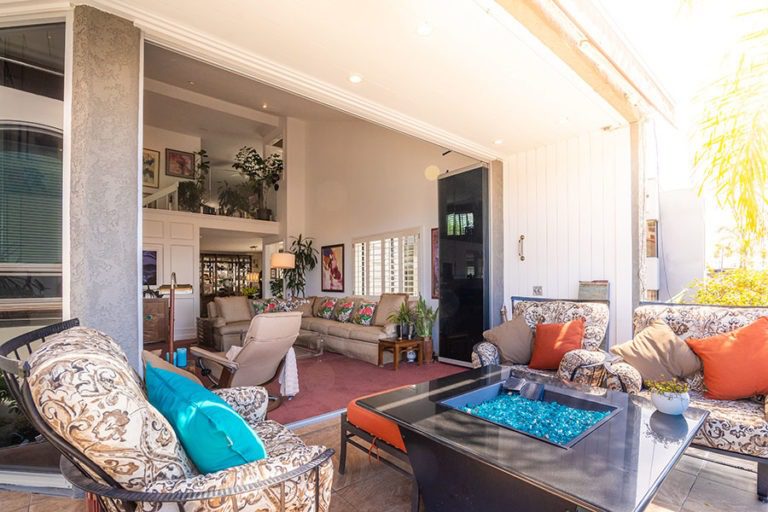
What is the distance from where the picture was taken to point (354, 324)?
20.2 feet

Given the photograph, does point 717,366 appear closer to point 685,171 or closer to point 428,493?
point 428,493

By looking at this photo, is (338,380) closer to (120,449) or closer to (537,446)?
(537,446)

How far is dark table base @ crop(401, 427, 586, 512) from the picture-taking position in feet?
4.48

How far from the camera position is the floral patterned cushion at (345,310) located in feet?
21.1

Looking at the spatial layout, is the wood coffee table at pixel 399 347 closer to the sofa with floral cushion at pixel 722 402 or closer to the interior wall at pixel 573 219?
the interior wall at pixel 573 219

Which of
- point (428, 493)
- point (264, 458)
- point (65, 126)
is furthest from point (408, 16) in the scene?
point (428, 493)

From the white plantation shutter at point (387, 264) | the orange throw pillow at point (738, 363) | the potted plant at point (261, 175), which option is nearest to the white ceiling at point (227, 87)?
the potted plant at point (261, 175)

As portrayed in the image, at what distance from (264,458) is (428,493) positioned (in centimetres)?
88

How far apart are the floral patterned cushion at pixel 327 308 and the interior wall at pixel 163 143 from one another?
4.84 metres

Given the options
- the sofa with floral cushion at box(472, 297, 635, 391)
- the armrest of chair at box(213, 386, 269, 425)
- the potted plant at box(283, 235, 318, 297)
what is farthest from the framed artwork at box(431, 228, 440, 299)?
the armrest of chair at box(213, 386, 269, 425)

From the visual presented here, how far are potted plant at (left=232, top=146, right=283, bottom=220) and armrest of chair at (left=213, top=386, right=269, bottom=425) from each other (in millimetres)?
7557

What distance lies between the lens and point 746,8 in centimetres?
165

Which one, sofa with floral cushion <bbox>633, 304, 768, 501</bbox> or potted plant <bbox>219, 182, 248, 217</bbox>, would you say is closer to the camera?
sofa with floral cushion <bbox>633, 304, 768, 501</bbox>

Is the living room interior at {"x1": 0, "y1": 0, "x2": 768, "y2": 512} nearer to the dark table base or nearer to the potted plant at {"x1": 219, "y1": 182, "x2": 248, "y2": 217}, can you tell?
the dark table base
